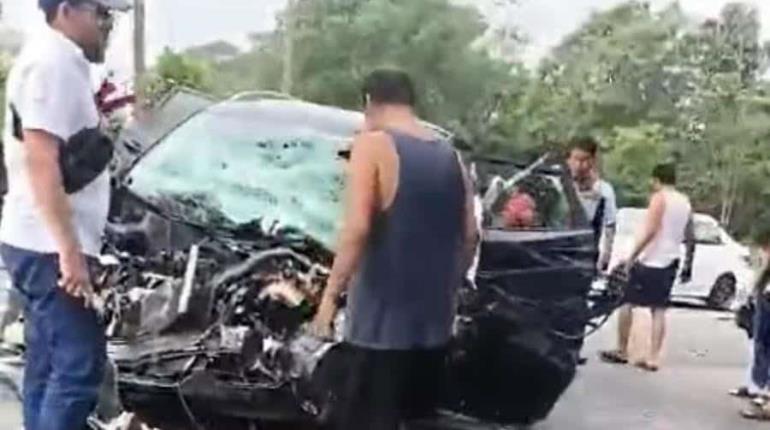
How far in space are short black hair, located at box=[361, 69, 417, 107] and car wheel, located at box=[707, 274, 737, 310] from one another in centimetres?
1750

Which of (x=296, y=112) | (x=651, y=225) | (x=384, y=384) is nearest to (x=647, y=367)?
(x=651, y=225)

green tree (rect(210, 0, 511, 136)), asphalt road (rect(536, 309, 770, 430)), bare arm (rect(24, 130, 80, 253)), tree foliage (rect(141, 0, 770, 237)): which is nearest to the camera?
bare arm (rect(24, 130, 80, 253))

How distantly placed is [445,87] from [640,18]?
31.6 feet

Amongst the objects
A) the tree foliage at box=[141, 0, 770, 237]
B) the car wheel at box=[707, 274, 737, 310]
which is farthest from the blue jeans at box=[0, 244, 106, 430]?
the tree foliage at box=[141, 0, 770, 237]

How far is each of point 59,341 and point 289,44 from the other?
24.7 metres

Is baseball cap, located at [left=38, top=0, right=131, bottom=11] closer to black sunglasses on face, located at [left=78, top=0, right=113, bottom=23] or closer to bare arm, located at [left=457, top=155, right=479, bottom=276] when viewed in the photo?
black sunglasses on face, located at [left=78, top=0, right=113, bottom=23]

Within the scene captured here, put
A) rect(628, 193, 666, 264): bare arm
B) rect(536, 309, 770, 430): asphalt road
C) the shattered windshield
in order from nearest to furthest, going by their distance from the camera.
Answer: the shattered windshield
rect(536, 309, 770, 430): asphalt road
rect(628, 193, 666, 264): bare arm

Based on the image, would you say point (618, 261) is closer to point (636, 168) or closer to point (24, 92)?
point (24, 92)

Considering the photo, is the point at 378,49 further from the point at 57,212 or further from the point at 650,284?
the point at 57,212

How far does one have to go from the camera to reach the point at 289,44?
29.5 metres

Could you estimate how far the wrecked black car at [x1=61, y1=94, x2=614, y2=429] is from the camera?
6730 mm

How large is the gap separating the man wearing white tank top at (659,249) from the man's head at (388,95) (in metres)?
5.83

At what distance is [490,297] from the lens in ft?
24.0

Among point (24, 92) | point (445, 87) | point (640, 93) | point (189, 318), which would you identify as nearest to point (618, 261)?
point (189, 318)
